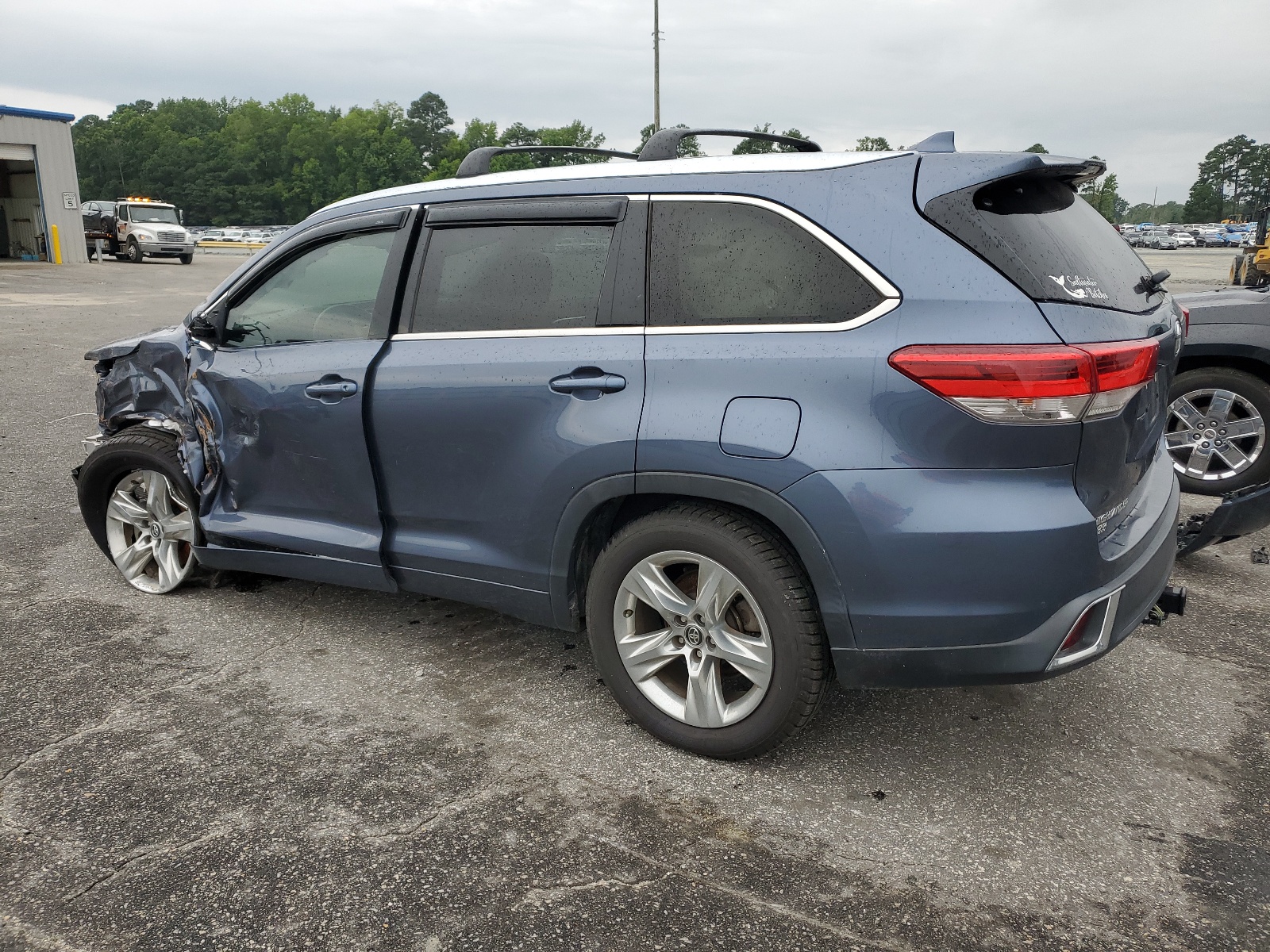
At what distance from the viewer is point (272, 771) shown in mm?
3006

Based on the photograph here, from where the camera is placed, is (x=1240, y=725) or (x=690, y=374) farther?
(x=1240, y=725)

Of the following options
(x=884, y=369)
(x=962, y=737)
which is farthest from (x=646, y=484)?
(x=962, y=737)

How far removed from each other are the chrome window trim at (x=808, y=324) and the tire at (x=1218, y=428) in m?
3.46

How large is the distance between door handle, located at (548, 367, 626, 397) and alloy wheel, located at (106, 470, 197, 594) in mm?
2092

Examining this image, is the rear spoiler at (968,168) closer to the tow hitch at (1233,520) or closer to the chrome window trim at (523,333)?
Result: the chrome window trim at (523,333)

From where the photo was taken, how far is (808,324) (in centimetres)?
271

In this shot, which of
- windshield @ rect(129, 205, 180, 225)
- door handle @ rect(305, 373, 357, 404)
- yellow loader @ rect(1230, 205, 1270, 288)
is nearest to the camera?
door handle @ rect(305, 373, 357, 404)

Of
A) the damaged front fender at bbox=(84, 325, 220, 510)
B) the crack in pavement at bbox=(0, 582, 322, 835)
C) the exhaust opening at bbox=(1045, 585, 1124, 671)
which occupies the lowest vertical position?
the crack in pavement at bbox=(0, 582, 322, 835)

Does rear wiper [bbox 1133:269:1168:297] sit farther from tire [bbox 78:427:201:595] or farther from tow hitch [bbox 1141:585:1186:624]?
tire [bbox 78:427:201:595]

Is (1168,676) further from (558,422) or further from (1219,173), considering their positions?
(1219,173)

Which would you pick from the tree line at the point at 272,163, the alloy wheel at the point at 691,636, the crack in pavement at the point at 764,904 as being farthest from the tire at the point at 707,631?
the tree line at the point at 272,163

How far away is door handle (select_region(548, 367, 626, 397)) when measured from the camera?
2.96 metres

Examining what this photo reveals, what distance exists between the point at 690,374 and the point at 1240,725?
2.22 meters

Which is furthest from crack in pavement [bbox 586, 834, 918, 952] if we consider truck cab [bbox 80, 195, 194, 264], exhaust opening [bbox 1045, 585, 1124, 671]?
truck cab [bbox 80, 195, 194, 264]
